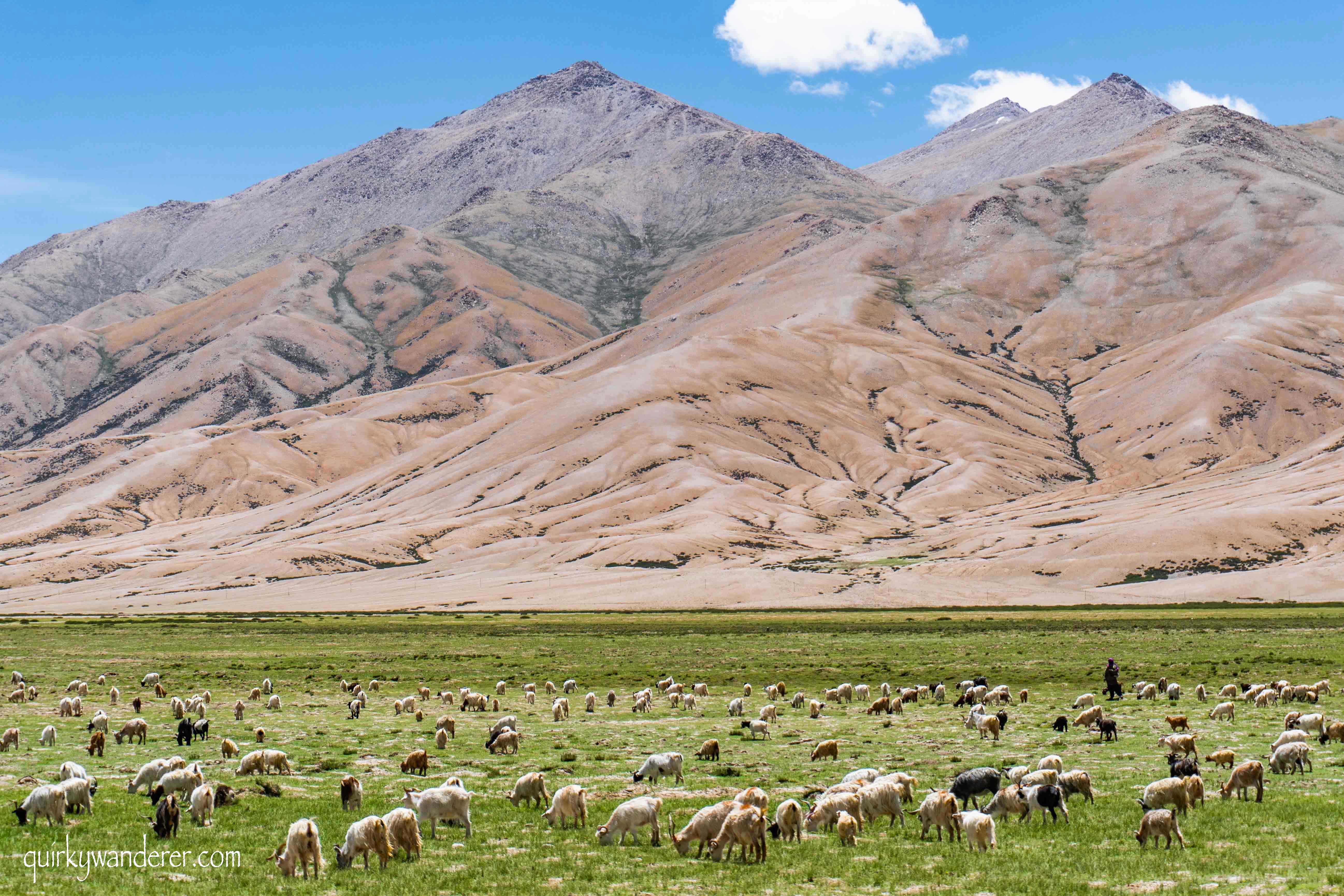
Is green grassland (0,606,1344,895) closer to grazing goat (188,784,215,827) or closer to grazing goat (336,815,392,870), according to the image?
grazing goat (336,815,392,870)

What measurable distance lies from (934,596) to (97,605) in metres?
117

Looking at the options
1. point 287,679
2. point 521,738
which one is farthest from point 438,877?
point 287,679

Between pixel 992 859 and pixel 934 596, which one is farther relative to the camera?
pixel 934 596

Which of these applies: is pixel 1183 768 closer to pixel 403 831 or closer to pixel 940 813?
pixel 940 813

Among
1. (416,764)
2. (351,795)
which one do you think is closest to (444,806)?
(351,795)

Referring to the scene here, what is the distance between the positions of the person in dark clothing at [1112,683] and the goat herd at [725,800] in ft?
23.3

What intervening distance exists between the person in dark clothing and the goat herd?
712 cm

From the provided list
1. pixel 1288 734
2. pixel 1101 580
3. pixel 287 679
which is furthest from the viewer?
pixel 1101 580

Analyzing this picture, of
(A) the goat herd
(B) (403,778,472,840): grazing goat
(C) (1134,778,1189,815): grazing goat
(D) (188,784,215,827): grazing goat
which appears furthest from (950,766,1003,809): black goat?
(D) (188,784,215,827): grazing goat

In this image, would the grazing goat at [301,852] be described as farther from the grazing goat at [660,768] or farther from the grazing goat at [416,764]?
the grazing goat at [660,768]

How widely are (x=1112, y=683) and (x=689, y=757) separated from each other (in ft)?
71.7

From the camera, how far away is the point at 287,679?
202 ft

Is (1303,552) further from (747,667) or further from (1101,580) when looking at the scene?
(747,667)

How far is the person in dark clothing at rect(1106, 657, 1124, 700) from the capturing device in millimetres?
45281
